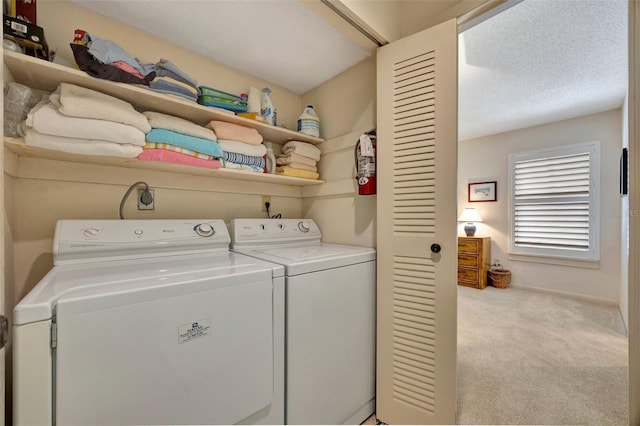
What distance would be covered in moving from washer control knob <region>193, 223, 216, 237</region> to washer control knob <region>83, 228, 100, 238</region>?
0.42m

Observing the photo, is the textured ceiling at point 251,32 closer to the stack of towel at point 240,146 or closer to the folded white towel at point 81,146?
the stack of towel at point 240,146

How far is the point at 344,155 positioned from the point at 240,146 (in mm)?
737

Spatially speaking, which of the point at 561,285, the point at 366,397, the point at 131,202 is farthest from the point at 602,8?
the point at 561,285

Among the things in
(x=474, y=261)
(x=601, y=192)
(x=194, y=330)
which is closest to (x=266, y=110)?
(x=194, y=330)

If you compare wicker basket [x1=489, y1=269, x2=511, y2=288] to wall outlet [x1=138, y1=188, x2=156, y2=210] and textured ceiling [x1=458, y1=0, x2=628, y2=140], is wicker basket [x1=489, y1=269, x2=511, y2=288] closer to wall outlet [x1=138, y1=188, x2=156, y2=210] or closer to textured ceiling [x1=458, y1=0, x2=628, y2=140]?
textured ceiling [x1=458, y1=0, x2=628, y2=140]

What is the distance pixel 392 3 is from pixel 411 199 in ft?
3.84

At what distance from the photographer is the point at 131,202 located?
4.71ft

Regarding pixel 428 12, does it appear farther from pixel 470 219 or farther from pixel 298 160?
pixel 470 219

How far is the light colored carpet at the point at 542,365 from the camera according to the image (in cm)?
150

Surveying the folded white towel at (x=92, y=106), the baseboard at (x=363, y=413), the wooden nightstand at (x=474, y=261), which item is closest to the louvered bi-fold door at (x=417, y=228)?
the baseboard at (x=363, y=413)

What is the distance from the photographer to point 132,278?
0.87m

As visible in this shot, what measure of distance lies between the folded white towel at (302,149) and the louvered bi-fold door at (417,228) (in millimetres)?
603

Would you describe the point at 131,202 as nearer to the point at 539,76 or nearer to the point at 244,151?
the point at 244,151

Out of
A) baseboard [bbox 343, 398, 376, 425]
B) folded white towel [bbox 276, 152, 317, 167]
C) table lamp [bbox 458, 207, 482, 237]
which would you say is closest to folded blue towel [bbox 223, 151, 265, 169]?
folded white towel [bbox 276, 152, 317, 167]
